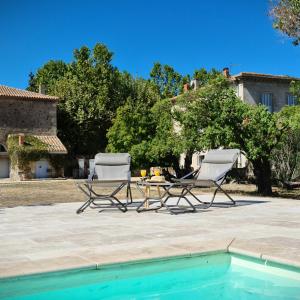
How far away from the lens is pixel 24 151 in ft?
107

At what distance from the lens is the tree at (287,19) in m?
14.1

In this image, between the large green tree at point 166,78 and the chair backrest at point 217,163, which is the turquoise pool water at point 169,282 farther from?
the large green tree at point 166,78

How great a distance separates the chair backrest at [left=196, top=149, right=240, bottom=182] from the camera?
29.2 ft

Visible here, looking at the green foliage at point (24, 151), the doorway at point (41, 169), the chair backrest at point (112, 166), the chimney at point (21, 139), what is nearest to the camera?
the chair backrest at point (112, 166)

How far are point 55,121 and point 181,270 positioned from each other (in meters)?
32.2

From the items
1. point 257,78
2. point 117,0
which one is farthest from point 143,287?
point 257,78

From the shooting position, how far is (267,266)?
13.3 ft

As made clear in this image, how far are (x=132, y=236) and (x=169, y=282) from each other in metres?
1.58

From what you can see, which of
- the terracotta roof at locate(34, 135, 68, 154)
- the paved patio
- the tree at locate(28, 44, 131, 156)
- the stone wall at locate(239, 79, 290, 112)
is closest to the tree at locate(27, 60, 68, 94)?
the tree at locate(28, 44, 131, 156)

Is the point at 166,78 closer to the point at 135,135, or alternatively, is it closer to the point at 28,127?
the point at 28,127

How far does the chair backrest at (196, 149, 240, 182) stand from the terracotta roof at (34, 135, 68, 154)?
25.1 metres

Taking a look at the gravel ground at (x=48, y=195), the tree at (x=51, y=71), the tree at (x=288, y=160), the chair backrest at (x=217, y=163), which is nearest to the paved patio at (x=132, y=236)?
the chair backrest at (x=217, y=163)

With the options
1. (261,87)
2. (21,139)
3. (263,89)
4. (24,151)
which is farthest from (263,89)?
(21,139)

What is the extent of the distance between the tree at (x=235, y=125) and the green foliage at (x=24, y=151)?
19186 millimetres
